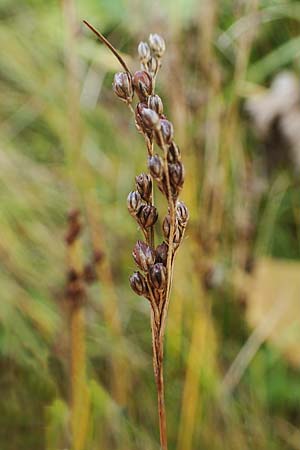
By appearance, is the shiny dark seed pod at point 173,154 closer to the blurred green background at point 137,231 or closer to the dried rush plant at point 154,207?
the dried rush plant at point 154,207

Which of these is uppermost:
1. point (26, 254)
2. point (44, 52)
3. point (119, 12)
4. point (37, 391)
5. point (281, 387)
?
point (119, 12)

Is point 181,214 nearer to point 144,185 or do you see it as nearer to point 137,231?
point 144,185

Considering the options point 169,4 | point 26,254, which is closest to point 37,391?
point 26,254

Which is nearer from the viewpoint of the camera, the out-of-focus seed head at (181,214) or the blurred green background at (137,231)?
the out-of-focus seed head at (181,214)

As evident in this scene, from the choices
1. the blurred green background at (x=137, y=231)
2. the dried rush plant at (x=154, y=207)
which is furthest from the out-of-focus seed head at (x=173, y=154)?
the blurred green background at (x=137, y=231)

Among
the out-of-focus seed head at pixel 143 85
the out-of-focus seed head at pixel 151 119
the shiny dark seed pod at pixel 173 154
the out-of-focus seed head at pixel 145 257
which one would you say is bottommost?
the out-of-focus seed head at pixel 145 257

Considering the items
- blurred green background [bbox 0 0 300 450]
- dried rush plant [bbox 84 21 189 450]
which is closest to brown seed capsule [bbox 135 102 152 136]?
dried rush plant [bbox 84 21 189 450]

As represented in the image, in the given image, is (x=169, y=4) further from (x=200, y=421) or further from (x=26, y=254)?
(x=200, y=421)
